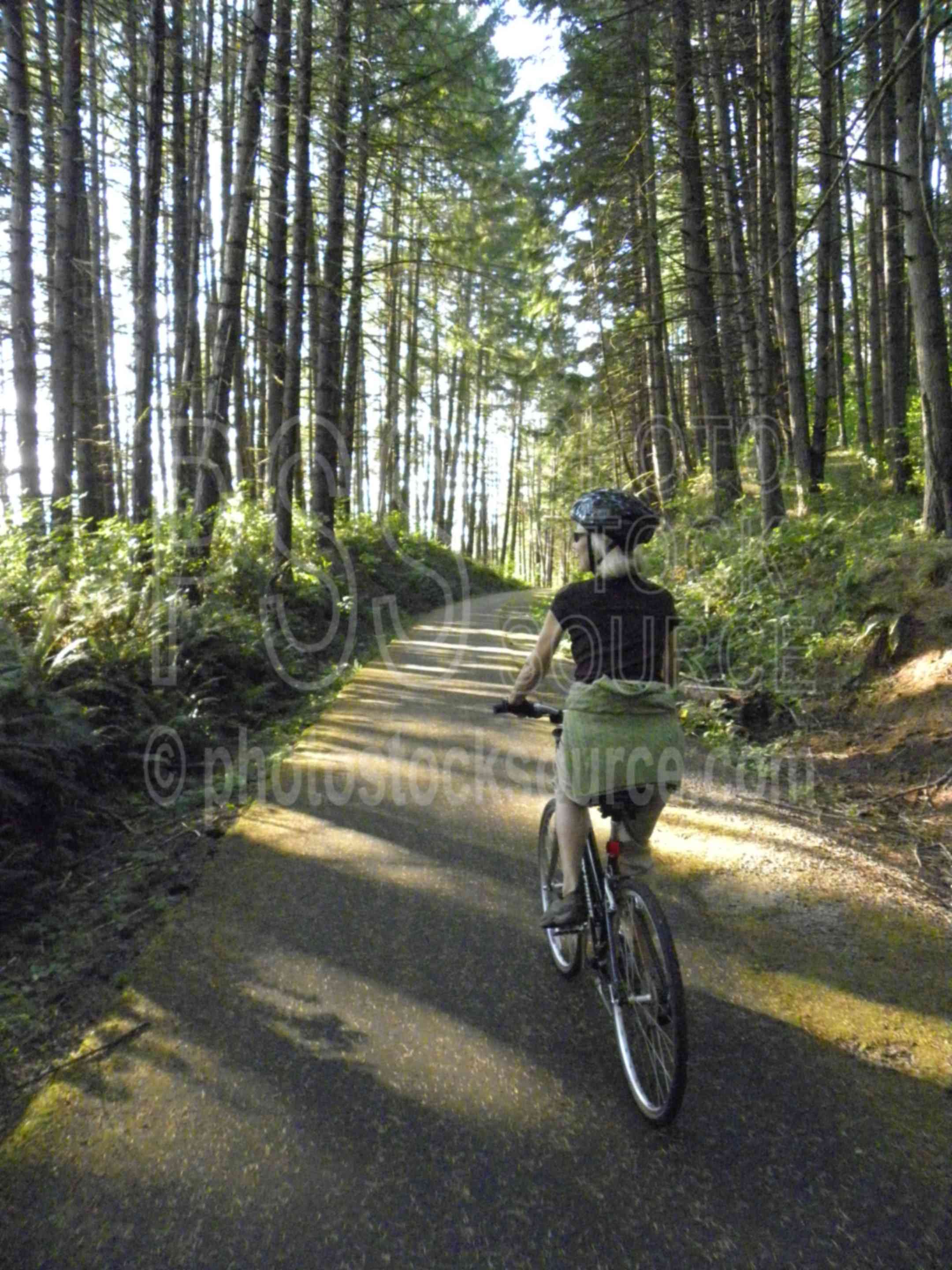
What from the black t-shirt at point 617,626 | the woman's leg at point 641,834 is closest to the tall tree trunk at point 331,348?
the black t-shirt at point 617,626

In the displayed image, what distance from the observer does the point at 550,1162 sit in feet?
9.48

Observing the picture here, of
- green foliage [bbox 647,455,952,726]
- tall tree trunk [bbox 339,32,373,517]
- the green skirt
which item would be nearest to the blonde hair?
the green skirt

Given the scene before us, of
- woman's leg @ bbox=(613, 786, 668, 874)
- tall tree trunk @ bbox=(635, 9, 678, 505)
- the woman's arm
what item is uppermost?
tall tree trunk @ bbox=(635, 9, 678, 505)

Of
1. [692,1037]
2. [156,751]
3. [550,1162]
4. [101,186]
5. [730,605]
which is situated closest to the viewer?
[550,1162]

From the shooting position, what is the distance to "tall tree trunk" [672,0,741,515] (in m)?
13.0

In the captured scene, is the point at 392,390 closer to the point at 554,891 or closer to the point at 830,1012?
the point at 554,891

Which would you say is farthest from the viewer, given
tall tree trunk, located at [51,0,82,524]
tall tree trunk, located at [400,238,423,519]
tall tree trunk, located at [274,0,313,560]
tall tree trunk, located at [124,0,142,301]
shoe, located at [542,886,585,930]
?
tall tree trunk, located at [400,238,423,519]

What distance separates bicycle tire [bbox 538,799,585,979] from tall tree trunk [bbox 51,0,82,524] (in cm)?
944

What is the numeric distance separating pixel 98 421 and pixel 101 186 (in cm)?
746

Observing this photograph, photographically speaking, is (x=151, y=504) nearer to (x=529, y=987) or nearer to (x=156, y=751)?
(x=156, y=751)

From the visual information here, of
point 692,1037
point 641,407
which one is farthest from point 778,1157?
point 641,407

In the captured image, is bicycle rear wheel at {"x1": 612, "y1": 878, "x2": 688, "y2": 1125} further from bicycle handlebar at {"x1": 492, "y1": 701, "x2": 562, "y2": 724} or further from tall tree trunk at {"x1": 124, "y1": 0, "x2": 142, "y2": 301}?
tall tree trunk at {"x1": 124, "y1": 0, "x2": 142, "y2": 301}

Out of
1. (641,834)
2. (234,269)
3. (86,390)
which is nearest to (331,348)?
(86,390)

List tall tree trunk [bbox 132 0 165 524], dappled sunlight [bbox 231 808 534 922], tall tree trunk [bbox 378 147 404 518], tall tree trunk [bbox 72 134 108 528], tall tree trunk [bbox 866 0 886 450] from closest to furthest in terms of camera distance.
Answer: dappled sunlight [bbox 231 808 534 922], tall tree trunk [bbox 132 0 165 524], tall tree trunk [bbox 72 134 108 528], tall tree trunk [bbox 866 0 886 450], tall tree trunk [bbox 378 147 404 518]
